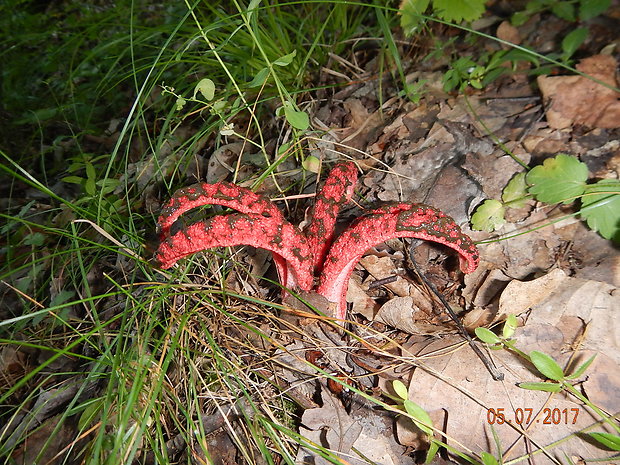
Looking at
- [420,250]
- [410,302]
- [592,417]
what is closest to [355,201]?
[420,250]

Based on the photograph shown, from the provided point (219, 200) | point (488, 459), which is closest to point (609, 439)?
point (488, 459)

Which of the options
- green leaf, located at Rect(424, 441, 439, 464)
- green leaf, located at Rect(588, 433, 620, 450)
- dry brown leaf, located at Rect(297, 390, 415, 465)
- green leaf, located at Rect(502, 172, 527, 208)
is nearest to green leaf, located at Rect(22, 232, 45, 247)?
dry brown leaf, located at Rect(297, 390, 415, 465)

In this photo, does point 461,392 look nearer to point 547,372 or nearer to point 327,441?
point 547,372

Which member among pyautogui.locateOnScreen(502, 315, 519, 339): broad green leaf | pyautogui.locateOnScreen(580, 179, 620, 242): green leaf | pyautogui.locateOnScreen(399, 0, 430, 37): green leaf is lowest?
pyautogui.locateOnScreen(502, 315, 519, 339): broad green leaf

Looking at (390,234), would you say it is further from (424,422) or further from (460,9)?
(460,9)

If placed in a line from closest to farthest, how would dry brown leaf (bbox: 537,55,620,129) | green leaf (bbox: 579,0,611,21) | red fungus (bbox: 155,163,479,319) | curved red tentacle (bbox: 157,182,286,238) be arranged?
red fungus (bbox: 155,163,479,319)
curved red tentacle (bbox: 157,182,286,238)
dry brown leaf (bbox: 537,55,620,129)
green leaf (bbox: 579,0,611,21)
